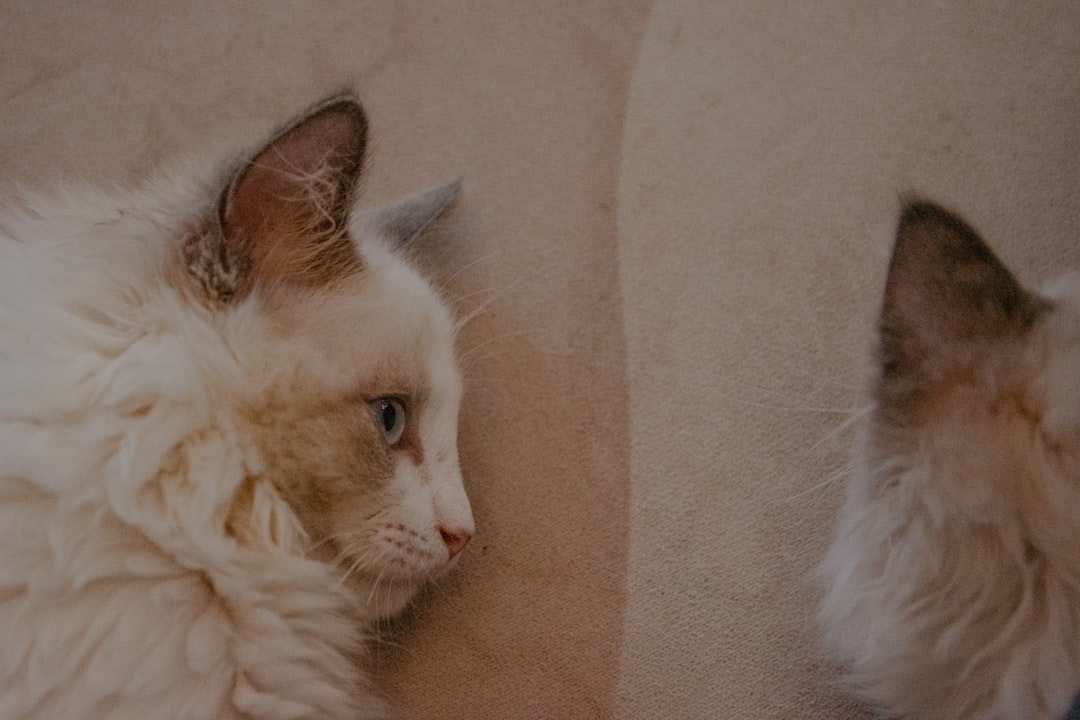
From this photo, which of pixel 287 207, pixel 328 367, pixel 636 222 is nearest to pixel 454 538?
pixel 328 367

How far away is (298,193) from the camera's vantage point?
3.23 ft

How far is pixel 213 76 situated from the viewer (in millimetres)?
1762

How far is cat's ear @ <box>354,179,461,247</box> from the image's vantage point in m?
1.35

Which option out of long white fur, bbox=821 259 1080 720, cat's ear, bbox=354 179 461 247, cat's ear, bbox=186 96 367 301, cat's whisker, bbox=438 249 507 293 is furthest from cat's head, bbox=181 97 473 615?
long white fur, bbox=821 259 1080 720

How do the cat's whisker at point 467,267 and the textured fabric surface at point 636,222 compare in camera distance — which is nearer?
the textured fabric surface at point 636,222

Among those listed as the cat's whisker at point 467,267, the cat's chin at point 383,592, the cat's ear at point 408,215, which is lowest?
the cat's chin at point 383,592

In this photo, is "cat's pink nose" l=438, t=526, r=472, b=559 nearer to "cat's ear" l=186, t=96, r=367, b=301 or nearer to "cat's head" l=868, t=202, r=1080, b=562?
"cat's ear" l=186, t=96, r=367, b=301

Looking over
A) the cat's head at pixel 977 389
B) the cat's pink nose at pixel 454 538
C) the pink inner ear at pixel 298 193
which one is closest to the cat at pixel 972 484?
the cat's head at pixel 977 389

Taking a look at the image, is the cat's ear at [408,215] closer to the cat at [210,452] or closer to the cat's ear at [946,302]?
A: the cat at [210,452]

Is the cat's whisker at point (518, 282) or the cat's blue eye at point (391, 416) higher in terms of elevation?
the cat's blue eye at point (391, 416)

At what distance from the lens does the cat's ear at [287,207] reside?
94cm

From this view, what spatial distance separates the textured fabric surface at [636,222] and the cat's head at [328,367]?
Answer: 0.28 metres

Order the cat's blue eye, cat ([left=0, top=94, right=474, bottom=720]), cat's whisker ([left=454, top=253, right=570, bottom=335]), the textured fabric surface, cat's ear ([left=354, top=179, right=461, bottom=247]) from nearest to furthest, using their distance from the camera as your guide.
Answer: cat ([left=0, top=94, right=474, bottom=720]), the cat's blue eye, the textured fabric surface, cat's ear ([left=354, top=179, right=461, bottom=247]), cat's whisker ([left=454, top=253, right=570, bottom=335])

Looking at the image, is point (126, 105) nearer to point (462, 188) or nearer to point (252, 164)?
point (462, 188)
